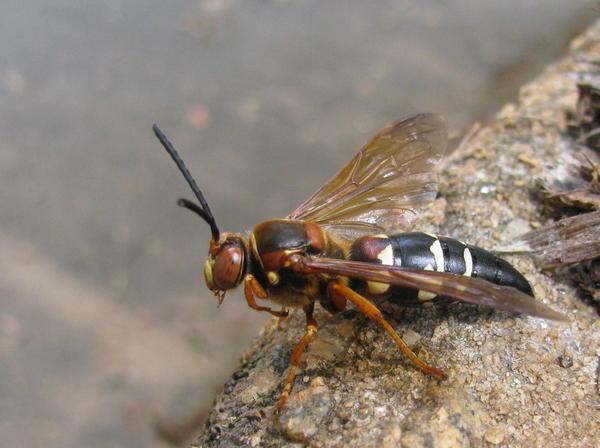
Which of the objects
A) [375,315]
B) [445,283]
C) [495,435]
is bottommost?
[495,435]

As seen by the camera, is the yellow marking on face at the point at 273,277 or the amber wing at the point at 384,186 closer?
the yellow marking on face at the point at 273,277

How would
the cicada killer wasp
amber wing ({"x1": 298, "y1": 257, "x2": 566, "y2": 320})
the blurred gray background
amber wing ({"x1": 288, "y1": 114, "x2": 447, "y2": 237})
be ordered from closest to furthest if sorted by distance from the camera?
amber wing ({"x1": 298, "y1": 257, "x2": 566, "y2": 320}), the cicada killer wasp, amber wing ({"x1": 288, "y1": 114, "x2": 447, "y2": 237}), the blurred gray background

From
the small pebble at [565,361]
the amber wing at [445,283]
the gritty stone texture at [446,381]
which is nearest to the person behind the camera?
the amber wing at [445,283]

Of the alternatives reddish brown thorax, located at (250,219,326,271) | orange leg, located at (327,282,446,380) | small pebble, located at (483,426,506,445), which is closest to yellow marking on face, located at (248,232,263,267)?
reddish brown thorax, located at (250,219,326,271)

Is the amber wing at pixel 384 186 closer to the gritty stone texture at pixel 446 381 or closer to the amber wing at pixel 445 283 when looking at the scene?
the gritty stone texture at pixel 446 381

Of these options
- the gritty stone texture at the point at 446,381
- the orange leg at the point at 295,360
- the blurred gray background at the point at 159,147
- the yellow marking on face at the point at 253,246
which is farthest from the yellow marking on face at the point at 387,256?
the blurred gray background at the point at 159,147

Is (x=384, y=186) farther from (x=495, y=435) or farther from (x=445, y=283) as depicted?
(x=495, y=435)

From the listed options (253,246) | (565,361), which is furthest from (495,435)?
(253,246)

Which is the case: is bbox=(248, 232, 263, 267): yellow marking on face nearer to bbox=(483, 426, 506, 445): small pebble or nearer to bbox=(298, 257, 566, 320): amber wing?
bbox=(298, 257, 566, 320): amber wing
